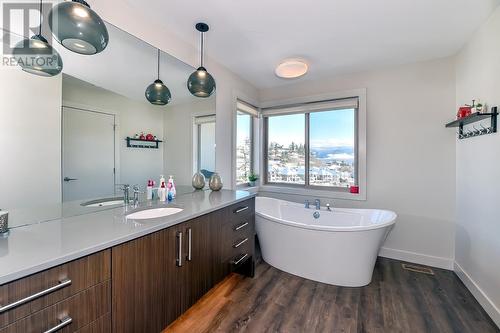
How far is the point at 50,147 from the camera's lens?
127 centimetres

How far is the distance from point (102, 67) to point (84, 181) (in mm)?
805

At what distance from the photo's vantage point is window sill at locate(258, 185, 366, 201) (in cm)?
292

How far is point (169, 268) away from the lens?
4.31 feet

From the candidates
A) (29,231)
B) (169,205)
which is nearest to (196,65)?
(169,205)

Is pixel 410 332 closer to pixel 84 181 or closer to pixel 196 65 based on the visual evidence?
pixel 84 181

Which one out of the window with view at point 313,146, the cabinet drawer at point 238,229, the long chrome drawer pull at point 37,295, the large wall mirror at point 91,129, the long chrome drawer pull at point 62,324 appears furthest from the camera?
the window with view at point 313,146

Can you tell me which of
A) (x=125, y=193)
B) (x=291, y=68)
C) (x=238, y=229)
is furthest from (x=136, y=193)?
(x=291, y=68)

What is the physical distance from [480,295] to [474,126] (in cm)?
148

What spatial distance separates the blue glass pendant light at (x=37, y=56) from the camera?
1118mm

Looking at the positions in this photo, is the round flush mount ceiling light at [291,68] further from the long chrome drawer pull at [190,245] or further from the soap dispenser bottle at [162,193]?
the long chrome drawer pull at [190,245]

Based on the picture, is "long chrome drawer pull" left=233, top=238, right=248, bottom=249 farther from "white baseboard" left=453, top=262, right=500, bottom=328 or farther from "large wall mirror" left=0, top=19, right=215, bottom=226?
"white baseboard" left=453, top=262, right=500, bottom=328

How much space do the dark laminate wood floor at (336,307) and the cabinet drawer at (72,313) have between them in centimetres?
84

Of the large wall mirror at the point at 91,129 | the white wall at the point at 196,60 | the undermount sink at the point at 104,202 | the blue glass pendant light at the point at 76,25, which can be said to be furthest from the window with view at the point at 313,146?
the blue glass pendant light at the point at 76,25

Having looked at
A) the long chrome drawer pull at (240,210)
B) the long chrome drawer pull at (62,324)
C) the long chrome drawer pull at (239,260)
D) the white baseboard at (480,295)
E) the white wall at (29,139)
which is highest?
the white wall at (29,139)
